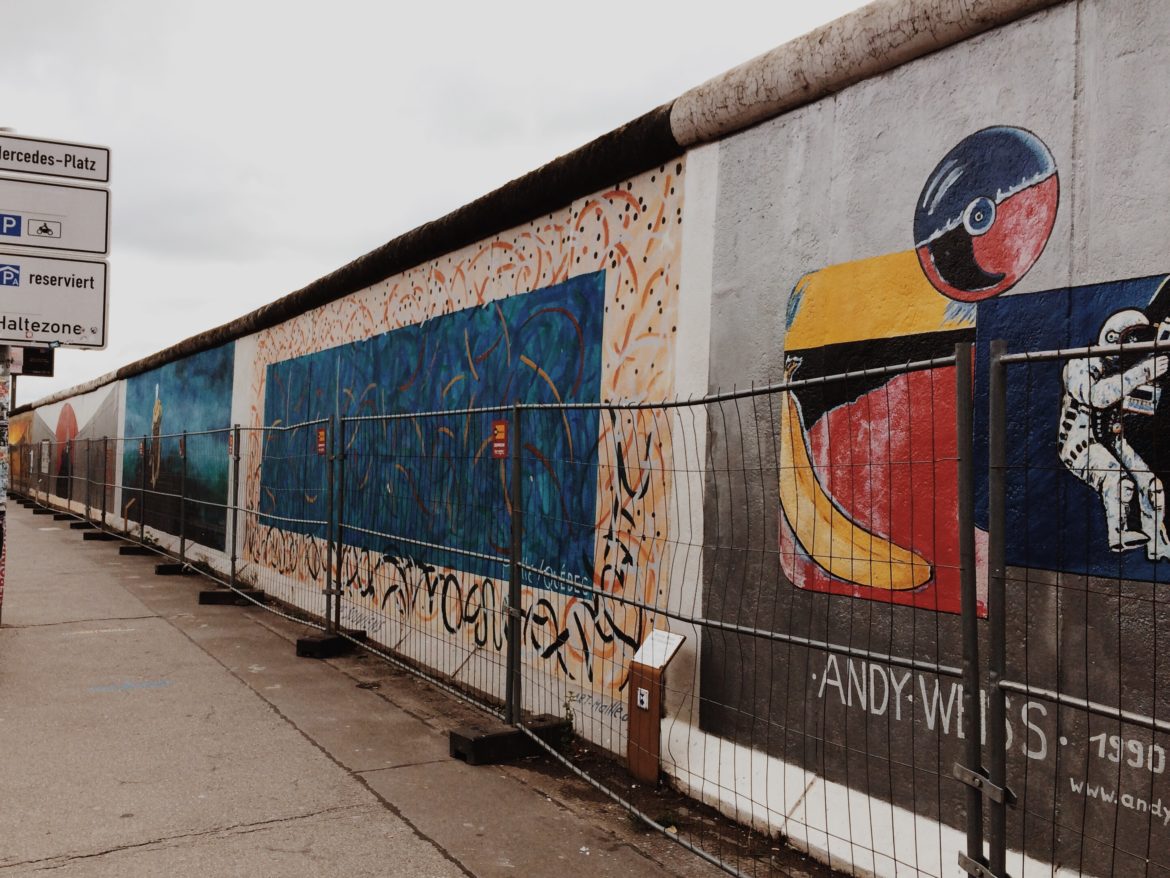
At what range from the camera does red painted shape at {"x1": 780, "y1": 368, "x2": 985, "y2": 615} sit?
12.6 feet

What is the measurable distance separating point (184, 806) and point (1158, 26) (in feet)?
16.7

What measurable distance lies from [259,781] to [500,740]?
1.26 meters

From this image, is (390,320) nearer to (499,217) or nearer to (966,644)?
(499,217)

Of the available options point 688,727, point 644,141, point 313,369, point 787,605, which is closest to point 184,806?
point 688,727

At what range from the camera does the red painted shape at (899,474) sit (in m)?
3.84

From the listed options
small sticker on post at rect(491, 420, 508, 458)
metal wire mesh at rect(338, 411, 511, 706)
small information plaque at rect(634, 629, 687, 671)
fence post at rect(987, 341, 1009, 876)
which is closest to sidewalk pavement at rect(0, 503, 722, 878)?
metal wire mesh at rect(338, 411, 511, 706)

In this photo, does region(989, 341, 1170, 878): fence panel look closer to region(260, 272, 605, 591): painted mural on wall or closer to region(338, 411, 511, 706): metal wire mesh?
region(260, 272, 605, 591): painted mural on wall

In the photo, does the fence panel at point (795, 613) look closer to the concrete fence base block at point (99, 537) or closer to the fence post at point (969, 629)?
the fence post at point (969, 629)

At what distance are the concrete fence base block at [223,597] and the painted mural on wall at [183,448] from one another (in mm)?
1961

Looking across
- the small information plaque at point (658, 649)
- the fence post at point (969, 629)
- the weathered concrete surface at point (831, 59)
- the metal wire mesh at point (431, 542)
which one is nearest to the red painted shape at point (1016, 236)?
the weathered concrete surface at point (831, 59)

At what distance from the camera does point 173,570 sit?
13836 millimetres

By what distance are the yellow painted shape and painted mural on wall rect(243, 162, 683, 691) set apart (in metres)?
1.10

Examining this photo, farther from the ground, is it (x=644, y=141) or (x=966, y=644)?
(x=644, y=141)

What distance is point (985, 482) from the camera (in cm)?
388
